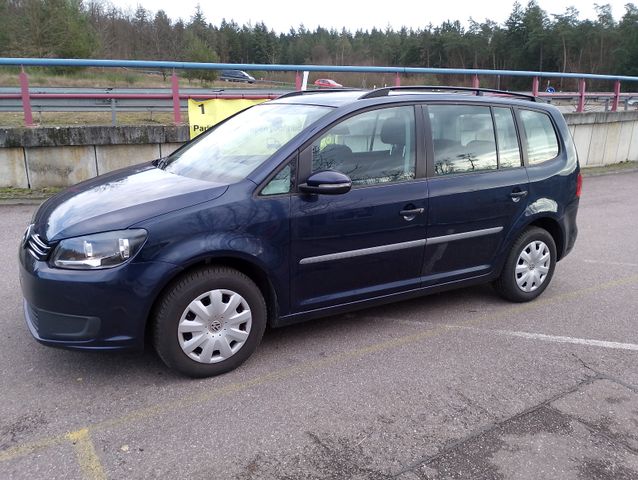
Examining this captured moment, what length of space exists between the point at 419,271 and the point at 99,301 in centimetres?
222

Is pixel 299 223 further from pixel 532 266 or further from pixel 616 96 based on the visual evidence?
pixel 616 96

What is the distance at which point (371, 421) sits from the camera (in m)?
2.92

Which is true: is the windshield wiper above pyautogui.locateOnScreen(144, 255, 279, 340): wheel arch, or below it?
above

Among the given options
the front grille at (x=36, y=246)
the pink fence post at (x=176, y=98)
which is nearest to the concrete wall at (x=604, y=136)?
the pink fence post at (x=176, y=98)

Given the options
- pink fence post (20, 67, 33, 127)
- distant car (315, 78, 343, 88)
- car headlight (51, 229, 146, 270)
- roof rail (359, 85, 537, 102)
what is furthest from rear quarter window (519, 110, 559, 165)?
distant car (315, 78, 343, 88)

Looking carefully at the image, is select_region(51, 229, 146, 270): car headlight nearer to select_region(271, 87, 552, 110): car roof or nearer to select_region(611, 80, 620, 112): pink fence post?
select_region(271, 87, 552, 110): car roof

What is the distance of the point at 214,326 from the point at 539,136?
3226 millimetres

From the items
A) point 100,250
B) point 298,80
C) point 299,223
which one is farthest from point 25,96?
point 299,223

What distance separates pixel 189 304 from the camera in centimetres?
Answer: 313

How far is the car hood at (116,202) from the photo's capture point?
3.03 m

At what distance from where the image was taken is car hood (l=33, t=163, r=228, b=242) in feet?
9.95

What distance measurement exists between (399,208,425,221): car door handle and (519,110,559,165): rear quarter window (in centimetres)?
133

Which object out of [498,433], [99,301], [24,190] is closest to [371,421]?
[498,433]

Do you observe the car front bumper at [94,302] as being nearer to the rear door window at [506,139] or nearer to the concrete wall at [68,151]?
the rear door window at [506,139]
